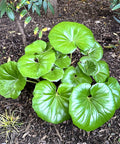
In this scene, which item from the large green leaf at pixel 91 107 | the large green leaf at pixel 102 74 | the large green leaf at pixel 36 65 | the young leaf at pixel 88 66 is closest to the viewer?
the large green leaf at pixel 91 107

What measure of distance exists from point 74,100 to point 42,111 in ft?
0.95

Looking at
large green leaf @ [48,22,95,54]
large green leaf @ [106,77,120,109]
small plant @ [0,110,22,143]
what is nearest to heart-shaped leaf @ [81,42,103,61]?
large green leaf @ [48,22,95,54]

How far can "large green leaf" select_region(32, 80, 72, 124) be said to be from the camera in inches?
48.3

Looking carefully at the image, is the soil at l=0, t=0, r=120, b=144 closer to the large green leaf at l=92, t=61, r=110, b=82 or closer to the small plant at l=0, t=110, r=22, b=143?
the small plant at l=0, t=110, r=22, b=143

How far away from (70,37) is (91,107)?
28.6 inches

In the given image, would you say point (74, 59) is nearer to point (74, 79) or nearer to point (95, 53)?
point (95, 53)

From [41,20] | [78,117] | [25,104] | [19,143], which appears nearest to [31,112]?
[25,104]

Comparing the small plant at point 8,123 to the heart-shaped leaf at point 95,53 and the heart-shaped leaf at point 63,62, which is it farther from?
the heart-shaped leaf at point 95,53

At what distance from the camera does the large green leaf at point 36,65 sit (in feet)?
4.14

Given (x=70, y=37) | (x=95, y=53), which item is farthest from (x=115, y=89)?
(x=70, y=37)

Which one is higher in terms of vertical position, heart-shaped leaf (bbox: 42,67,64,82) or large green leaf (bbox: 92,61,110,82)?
heart-shaped leaf (bbox: 42,67,64,82)

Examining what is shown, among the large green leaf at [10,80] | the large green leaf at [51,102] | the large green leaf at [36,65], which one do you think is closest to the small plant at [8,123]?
the large green leaf at [10,80]

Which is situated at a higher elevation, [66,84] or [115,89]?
[66,84]

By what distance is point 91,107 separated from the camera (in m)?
1.20
